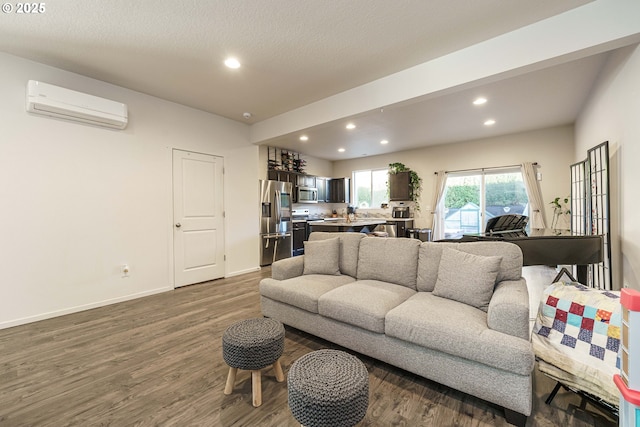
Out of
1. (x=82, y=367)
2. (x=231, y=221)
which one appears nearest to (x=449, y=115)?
(x=231, y=221)

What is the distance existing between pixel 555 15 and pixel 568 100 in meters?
2.28

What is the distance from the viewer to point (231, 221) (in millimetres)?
4828

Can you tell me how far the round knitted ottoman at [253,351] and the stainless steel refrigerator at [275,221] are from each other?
3.73 metres

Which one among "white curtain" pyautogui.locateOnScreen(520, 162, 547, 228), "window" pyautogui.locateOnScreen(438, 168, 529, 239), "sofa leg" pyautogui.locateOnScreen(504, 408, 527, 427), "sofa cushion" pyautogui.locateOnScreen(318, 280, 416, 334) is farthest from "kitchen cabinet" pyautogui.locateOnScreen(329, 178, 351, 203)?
"sofa leg" pyautogui.locateOnScreen(504, 408, 527, 427)

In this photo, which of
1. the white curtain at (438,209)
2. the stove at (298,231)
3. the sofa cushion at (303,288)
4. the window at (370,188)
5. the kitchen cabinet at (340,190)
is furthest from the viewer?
the kitchen cabinet at (340,190)

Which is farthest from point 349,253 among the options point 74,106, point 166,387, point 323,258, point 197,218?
point 74,106

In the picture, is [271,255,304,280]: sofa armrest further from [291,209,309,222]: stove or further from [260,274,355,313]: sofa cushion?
[291,209,309,222]: stove

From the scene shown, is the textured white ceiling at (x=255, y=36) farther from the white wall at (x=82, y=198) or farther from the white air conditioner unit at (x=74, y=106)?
the white wall at (x=82, y=198)

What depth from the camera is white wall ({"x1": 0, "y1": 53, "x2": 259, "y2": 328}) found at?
2832mm

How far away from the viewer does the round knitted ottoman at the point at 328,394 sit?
4.05 ft

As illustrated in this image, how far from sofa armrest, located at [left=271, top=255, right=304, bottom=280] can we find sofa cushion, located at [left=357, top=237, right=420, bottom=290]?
27.4 inches

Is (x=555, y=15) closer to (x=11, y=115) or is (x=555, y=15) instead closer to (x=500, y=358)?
(x=500, y=358)

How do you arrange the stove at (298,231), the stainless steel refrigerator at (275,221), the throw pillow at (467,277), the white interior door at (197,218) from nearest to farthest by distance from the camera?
the throw pillow at (467,277) < the white interior door at (197,218) < the stainless steel refrigerator at (275,221) < the stove at (298,231)

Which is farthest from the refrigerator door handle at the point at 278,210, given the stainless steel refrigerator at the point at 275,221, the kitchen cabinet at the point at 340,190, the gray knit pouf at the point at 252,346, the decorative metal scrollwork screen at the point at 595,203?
the decorative metal scrollwork screen at the point at 595,203
